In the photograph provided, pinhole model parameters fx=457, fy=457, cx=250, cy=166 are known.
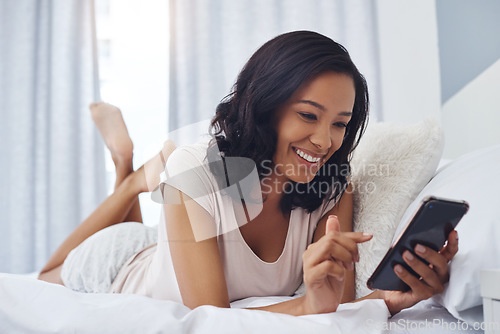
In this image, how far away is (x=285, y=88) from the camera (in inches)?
34.4

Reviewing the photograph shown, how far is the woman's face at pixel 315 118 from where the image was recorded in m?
0.86

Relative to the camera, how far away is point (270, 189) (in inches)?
40.6

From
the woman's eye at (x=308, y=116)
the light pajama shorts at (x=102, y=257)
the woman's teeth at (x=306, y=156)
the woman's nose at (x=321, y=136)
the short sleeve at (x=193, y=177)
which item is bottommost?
the light pajama shorts at (x=102, y=257)

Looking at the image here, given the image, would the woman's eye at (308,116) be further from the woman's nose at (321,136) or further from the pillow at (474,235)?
the pillow at (474,235)

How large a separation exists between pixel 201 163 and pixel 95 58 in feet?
6.08

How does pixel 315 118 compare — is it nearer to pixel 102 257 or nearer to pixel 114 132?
pixel 102 257

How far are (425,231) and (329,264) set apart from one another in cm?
14

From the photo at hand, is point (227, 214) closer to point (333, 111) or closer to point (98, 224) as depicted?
point (333, 111)

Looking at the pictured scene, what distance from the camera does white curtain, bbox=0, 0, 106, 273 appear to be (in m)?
2.43

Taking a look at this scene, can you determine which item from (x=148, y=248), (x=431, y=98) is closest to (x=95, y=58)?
(x=148, y=248)

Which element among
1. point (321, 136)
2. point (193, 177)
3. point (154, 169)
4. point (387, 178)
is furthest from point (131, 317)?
point (154, 169)

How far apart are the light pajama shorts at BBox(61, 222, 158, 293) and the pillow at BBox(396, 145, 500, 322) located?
851 millimetres

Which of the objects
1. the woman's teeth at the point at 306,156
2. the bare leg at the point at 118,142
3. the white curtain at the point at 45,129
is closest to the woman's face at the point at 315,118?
the woman's teeth at the point at 306,156

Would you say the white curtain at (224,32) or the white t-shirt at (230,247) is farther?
the white curtain at (224,32)
